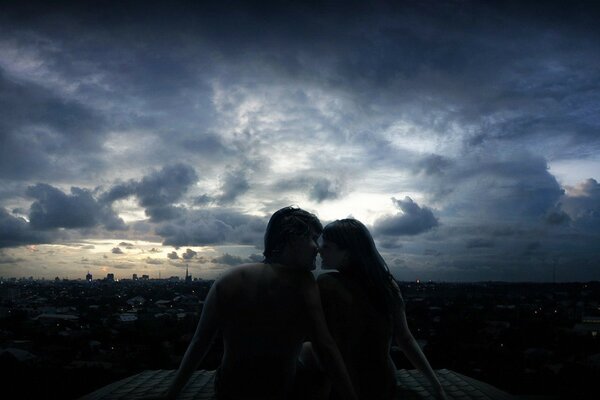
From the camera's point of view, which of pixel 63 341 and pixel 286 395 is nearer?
pixel 286 395

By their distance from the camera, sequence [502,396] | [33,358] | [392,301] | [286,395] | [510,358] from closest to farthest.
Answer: [286,395] → [392,301] → [502,396] → [33,358] → [510,358]

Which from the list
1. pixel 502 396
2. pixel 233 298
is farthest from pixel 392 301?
pixel 502 396

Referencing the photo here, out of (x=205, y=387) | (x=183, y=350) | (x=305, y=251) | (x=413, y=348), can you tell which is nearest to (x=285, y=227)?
(x=305, y=251)

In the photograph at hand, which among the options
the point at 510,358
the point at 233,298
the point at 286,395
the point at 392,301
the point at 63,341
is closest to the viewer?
the point at 233,298

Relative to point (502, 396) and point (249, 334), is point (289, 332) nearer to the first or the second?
point (249, 334)

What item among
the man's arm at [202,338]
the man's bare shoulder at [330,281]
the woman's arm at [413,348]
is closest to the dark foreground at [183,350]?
the woman's arm at [413,348]

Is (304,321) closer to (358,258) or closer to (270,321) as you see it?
(270,321)
